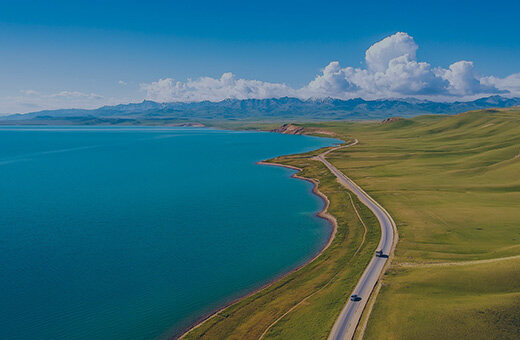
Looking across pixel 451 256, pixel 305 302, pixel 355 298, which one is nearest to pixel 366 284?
pixel 355 298

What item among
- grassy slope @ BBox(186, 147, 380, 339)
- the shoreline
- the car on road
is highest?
the car on road

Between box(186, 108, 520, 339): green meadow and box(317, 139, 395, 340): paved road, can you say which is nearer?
box(317, 139, 395, 340): paved road

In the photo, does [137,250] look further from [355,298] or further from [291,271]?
[355,298]

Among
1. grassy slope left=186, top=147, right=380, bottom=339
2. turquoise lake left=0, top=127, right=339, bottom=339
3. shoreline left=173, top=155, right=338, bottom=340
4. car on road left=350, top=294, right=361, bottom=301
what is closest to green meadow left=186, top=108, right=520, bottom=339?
grassy slope left=186, top=147, right=380, bottom=339

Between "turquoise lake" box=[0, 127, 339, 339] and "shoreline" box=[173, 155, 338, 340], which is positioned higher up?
"turquoise lake" box=[0, 127, 339, 339]

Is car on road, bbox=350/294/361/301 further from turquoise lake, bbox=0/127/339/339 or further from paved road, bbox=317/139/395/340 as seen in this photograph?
turquoise lake, bbox=0/127/339/339

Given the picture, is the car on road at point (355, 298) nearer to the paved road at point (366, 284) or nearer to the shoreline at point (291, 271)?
the paved road at point (366, 284)
